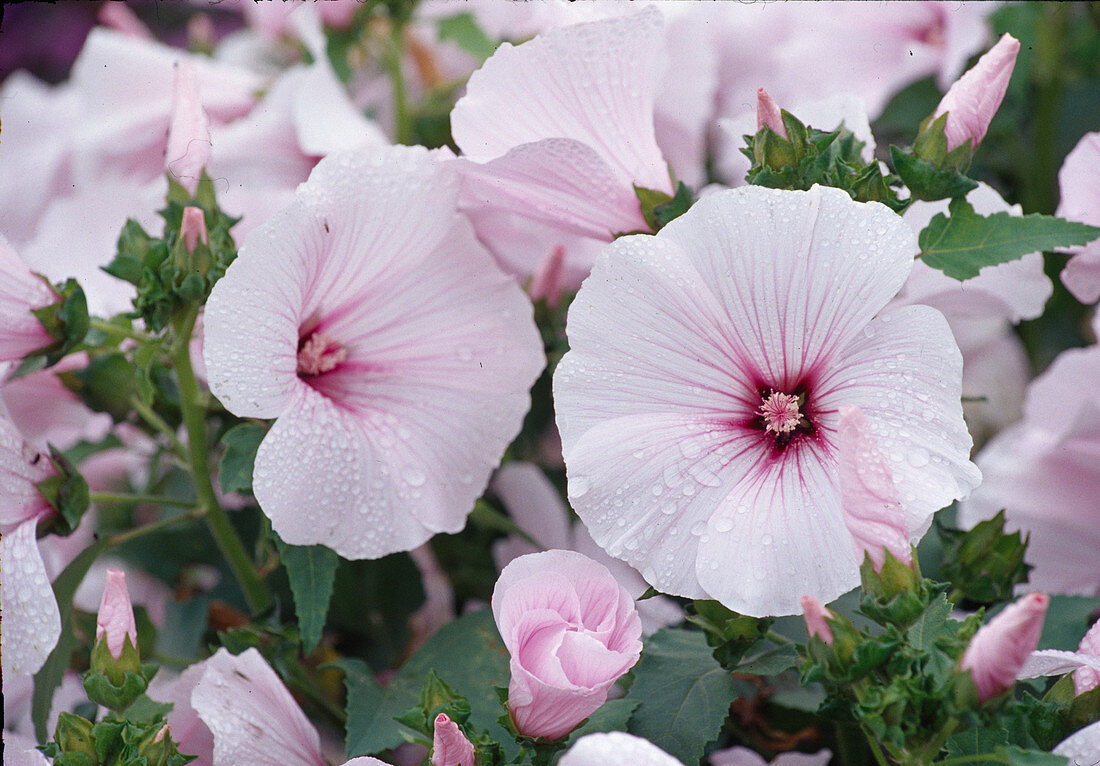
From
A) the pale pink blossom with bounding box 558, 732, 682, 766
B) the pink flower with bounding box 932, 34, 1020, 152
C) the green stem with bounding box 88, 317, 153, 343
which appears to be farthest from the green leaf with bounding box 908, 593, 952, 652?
the green stem with bounding box 88, 317, 153, 343

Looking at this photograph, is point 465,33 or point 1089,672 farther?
point 465,33

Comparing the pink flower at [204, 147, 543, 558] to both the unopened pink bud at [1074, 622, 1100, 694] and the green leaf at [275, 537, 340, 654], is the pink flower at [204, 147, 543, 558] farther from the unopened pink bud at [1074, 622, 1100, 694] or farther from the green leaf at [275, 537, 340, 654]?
the unopened pink bud at [1074, 622, 1100, 694]

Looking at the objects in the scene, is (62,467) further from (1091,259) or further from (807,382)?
(1091,259)

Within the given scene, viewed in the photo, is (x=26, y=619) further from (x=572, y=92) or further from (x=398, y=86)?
(x=398, y=86)

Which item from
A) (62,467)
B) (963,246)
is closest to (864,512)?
(963,246)

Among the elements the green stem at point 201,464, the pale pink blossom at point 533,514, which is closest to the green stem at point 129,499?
the green stem at point 201,464

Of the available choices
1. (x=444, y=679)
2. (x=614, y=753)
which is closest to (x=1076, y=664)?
(x=614, y=753)
